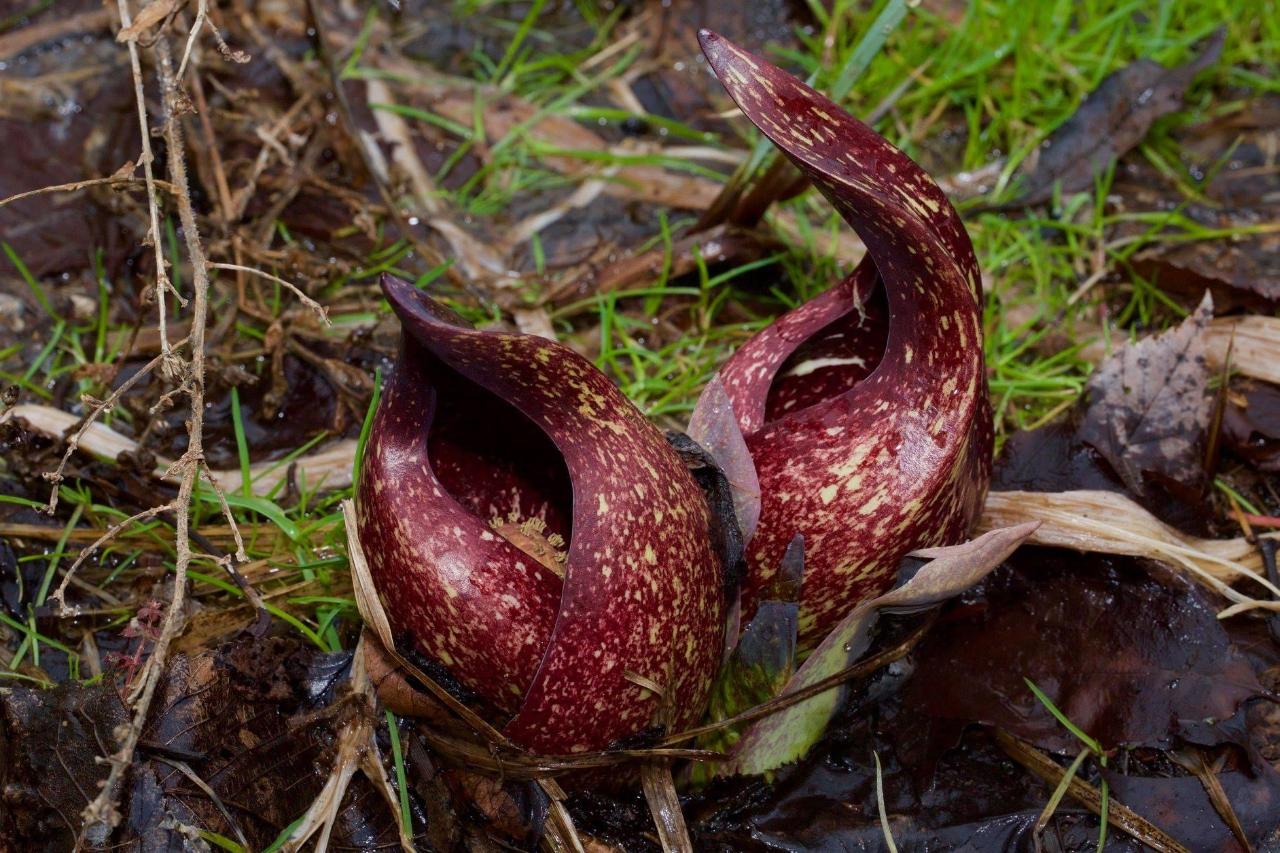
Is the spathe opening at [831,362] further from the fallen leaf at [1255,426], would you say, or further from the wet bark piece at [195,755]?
the fallen leaf at [1255,426]

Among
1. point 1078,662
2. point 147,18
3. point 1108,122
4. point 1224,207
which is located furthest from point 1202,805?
point 147,18

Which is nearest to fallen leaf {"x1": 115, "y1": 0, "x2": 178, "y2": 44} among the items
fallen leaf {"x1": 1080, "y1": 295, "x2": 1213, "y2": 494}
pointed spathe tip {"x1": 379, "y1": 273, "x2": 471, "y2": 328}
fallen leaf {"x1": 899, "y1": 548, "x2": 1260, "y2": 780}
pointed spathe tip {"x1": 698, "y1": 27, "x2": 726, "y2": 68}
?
pointed spathe tip {"x1": 379, "y1": 273, "x2": 471, "y2": 328}

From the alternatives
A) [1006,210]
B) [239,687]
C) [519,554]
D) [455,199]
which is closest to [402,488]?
[519,554]

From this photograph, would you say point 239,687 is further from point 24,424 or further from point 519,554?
point 24,424

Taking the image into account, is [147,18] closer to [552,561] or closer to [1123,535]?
[552,561]

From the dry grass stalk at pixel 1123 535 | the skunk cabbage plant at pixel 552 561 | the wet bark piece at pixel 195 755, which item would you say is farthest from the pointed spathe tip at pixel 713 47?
the wet bark piece at pixel 195 755
